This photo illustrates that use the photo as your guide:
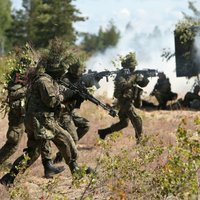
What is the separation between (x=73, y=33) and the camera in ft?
163

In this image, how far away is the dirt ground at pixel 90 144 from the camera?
21.5 ft

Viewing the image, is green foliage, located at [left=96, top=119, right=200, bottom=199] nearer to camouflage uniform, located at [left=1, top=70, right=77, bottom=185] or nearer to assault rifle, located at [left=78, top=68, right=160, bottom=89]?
camouflage uniform, located at [left=1, top=70, right=77, bottom=185]

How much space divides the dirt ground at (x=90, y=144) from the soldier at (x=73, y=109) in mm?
439

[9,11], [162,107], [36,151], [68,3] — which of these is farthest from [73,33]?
[36,151]

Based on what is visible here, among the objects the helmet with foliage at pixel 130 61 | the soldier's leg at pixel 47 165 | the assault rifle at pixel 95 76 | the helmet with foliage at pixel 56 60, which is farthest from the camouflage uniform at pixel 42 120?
the helmet with foliage at pixel 130 61

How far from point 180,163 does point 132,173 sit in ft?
3.66

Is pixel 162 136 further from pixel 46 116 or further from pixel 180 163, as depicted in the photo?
pixel 180 163

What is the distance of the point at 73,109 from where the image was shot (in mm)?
9234

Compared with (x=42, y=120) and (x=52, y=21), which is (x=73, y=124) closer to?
(x=42, y=120)

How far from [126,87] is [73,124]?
87.4 inches

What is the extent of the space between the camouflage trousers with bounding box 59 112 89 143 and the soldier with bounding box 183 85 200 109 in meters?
9.20

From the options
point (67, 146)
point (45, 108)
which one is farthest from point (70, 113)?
point (45, 108)

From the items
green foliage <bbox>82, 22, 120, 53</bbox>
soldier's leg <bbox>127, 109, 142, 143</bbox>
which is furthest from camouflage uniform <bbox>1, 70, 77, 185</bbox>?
green foliage <bbox>82, 22, 120, 53</bbox>

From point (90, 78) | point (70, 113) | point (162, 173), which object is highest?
point (90, 78)
